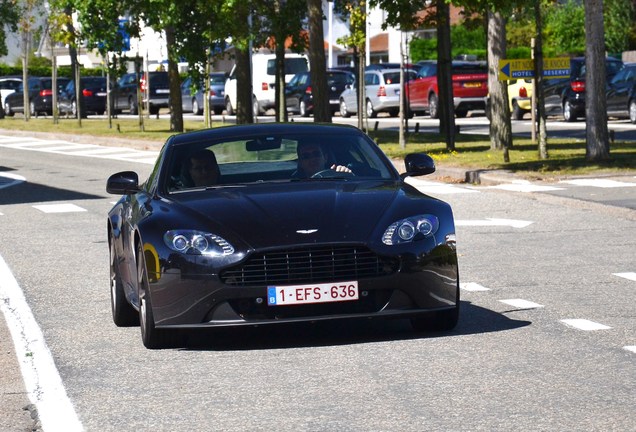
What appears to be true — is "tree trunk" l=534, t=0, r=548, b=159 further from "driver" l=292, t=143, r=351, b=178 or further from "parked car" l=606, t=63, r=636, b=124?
"driver" l=292, t=143, r=351, b=178

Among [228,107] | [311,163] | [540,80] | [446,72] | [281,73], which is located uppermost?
[281,73]

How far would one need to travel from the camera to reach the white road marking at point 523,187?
2127cm

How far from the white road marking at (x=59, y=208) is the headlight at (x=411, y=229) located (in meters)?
11.4

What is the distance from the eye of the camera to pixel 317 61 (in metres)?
31.0

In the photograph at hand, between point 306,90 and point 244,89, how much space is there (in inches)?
540

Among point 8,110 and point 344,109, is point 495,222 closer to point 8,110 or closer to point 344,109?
point 344,109

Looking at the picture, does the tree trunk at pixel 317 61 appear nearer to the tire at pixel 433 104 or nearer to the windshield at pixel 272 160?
the tire at pixel 433 104

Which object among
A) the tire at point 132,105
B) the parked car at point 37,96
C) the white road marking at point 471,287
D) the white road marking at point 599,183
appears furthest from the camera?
the parked car at point 37,96

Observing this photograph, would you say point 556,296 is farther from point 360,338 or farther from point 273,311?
point 273,311

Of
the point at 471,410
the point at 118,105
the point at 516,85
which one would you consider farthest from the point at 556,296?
the point at 118,105

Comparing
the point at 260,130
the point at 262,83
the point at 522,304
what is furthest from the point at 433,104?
the point at 260,130

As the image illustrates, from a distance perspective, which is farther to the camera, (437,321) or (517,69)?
(517,69)

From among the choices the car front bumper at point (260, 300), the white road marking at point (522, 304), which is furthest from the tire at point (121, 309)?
the white road marking at point (522, 304)

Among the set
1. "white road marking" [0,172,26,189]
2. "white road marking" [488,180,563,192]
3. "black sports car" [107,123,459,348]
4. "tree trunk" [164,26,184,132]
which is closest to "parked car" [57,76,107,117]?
"tree trunk" [164,26,184,132]
